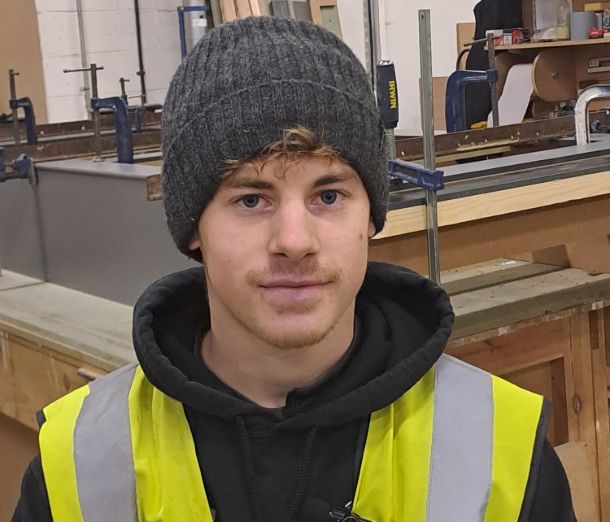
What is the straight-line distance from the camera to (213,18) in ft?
15.1

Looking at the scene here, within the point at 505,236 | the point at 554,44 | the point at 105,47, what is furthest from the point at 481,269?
the point at 105,47

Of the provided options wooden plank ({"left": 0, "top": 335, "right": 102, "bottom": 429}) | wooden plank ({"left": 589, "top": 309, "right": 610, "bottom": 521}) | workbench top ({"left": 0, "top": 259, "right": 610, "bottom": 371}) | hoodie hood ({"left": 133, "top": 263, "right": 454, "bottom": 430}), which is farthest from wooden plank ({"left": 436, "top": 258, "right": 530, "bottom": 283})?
hoodie hood ({"left": 133, "top": 263, "right": 454, "bottom": 430})

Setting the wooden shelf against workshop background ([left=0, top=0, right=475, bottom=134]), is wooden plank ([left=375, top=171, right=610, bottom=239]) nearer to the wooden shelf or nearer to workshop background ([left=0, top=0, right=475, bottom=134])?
the wooden shelf

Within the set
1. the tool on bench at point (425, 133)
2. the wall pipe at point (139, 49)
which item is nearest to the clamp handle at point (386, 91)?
the tool on bench at point (425, 133)

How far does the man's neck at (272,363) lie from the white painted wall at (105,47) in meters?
3.56

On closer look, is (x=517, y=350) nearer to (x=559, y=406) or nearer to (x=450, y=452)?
(x=559, y=406)

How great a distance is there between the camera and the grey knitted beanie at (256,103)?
885mm

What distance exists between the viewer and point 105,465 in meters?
0.95

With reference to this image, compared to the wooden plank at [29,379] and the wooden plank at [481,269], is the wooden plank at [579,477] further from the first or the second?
the wooden plank at [29,379]

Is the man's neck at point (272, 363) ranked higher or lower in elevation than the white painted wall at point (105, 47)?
lower

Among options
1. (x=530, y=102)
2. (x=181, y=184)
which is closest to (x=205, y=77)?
(x=181, y=184)

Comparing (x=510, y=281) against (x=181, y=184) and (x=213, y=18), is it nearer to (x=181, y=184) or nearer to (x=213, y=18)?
(x=181, y=184)

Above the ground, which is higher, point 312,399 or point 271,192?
point 271,192

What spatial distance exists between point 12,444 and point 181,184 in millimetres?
1472
